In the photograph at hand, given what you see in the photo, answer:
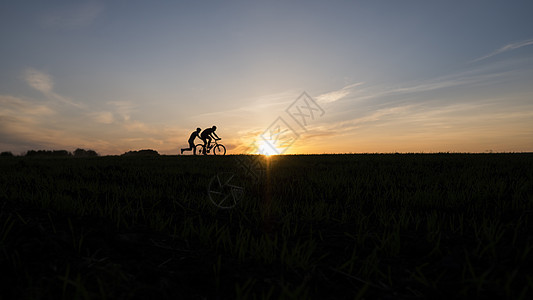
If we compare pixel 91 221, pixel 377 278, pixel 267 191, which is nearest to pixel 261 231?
pixel 377 278

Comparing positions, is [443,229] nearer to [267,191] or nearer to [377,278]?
[377,278]

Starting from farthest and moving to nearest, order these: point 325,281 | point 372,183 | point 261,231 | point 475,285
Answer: point 372,183 → point 261,231 → point 325,281 → point 475,285

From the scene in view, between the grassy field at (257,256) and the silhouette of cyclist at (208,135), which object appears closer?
the grassy field at (257,256)

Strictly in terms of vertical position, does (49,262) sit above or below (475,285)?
above

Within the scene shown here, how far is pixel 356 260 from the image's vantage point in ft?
6.54

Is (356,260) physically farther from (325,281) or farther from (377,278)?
(325,281)

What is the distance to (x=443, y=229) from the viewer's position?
101 inches

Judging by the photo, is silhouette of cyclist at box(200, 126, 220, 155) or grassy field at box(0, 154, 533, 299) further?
silhouette of cyclist at box(200, 126, 220, 155)

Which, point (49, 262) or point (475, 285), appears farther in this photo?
point (49, 262)

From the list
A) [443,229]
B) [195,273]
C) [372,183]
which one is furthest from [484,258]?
[372,183]

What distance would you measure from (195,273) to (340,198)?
2.78 metres

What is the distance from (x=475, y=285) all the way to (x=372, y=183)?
3.76m

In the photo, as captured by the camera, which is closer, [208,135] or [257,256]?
[257,256]

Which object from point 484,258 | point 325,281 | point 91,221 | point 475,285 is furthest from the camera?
point 91,221
